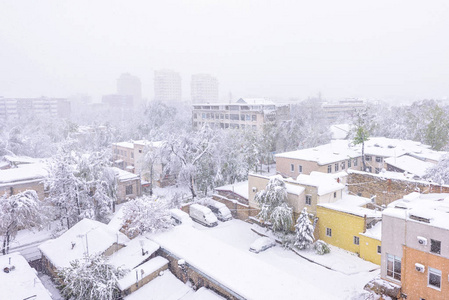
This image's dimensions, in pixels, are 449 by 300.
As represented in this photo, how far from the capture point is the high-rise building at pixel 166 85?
187375 mm

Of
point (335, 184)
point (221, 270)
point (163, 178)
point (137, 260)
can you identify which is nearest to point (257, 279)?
point (221, 270)

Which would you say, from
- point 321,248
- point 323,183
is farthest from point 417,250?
point 323,183

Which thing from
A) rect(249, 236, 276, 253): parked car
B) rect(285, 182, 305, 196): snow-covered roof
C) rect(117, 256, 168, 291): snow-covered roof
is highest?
rect(285, 182, 305, 196): snow-covered roof

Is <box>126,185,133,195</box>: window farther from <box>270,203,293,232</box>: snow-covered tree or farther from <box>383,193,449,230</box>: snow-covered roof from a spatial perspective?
<box>383,193,449,230</box>: snow-covered roof

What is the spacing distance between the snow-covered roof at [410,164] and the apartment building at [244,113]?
26.5 m

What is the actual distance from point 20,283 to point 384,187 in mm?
25822

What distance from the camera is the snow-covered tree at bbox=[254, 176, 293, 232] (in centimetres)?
2228

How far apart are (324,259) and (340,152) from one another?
67.5ft

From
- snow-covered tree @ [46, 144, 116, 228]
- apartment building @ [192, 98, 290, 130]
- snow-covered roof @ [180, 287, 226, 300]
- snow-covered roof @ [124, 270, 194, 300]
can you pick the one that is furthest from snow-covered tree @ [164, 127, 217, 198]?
apartment building @ [192, 98, 290, 130]

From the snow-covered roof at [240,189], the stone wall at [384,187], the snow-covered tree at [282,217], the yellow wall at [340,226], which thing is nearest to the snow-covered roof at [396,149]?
the stone wall at [384,187]

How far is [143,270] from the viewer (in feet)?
54.5

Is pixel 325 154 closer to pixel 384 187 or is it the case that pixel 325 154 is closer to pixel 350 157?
pixel 350 157

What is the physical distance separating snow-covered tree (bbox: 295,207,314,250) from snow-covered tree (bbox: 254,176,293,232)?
3.27 feet

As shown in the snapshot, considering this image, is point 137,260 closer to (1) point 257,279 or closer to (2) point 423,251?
(1) point 257,279
